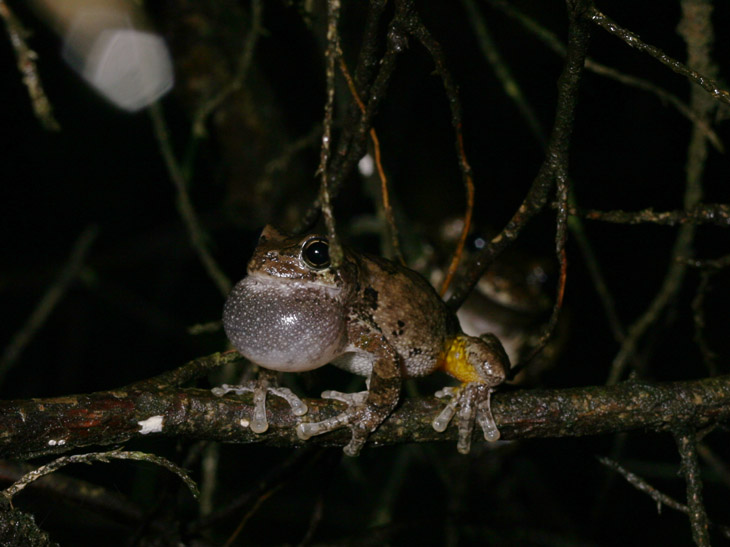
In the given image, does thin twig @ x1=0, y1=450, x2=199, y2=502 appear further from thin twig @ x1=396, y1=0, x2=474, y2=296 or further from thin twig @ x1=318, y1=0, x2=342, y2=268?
thin twig @ x1=396, y1=0, x2=474, y2=296

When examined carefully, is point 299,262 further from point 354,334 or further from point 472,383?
point 472,383

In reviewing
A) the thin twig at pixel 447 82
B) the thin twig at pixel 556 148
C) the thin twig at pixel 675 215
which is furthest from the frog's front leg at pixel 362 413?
the thin twig at pixel 675 215

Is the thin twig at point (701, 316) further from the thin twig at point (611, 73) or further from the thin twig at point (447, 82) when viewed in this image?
the thin twig at point (447, 82)

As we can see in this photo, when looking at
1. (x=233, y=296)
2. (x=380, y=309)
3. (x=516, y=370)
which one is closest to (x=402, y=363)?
(x=380, y=309)

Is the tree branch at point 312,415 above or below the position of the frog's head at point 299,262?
below

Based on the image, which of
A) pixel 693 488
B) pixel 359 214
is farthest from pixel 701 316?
pixel 359 214

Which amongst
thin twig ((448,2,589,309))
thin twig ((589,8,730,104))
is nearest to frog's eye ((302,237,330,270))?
thin twig ((448,2,589,309))
